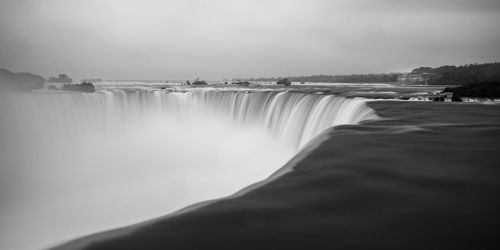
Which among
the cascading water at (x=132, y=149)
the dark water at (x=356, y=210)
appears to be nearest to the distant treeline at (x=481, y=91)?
the cascading water at (x=132, y=149)

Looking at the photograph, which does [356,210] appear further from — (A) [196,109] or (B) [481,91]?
(A) [196,109]

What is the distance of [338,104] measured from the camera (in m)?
16.2

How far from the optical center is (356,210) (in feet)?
12.7

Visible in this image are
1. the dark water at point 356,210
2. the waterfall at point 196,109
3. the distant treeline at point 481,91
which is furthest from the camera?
the distant treeline at point 481,91

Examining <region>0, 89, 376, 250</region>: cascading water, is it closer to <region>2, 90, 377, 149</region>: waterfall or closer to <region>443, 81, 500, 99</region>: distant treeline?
<region>2, 90, 377, 149</region>: waterfall

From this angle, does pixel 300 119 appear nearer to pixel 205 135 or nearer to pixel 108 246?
pixel 205 135

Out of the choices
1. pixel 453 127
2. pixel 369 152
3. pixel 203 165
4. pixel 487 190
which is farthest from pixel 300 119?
pixel 487 190

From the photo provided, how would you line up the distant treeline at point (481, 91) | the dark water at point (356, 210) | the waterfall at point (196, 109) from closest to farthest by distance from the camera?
the dark water at point (356, 210) → the waterfall at point (196, 109) → the distant treeline at point (481, 91)

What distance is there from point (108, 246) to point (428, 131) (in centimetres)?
856

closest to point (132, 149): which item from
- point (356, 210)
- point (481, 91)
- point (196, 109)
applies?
point (196, 109)

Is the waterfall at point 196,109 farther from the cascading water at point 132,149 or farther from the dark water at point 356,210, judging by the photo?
the dark water at point 356,210

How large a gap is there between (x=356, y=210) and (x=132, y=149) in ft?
73.4

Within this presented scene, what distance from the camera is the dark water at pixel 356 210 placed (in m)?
3.05

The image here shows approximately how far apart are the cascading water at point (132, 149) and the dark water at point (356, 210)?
6.75 metres
